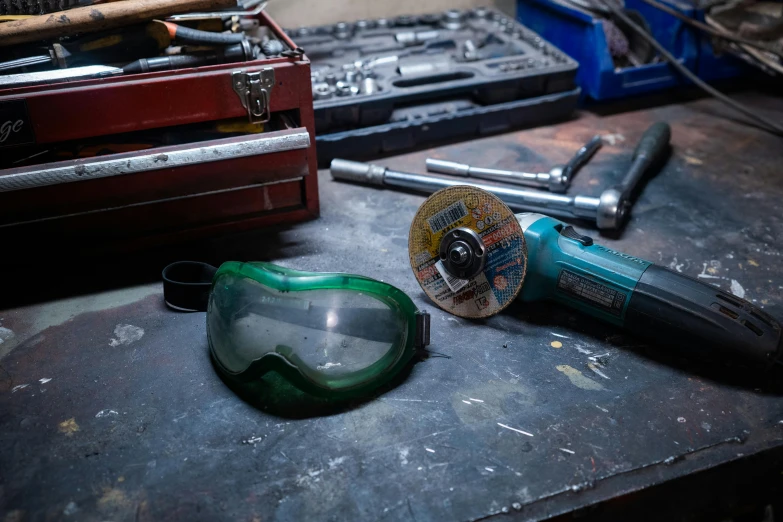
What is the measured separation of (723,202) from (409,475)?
1.00 metres

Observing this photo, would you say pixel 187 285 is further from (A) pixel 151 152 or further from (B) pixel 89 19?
(B) pixel 89 19

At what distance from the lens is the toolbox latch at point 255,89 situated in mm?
1111

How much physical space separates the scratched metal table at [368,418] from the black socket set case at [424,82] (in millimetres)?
434

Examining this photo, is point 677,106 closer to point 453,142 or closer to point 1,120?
point 453,142

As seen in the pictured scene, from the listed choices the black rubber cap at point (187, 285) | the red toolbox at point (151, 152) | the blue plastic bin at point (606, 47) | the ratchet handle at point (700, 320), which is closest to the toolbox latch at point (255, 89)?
the red toolbox at point (151, 152)

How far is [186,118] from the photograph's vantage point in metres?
1.12

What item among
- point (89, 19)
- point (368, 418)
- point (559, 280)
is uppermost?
point (89, 19)

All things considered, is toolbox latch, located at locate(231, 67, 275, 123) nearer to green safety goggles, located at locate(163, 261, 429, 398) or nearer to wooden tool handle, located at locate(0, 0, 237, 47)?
wooden tool handle, located at locate(0, 0, 237, 47)

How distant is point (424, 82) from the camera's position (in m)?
1.65

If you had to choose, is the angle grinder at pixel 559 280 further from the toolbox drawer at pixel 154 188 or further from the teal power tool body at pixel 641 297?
the toolbox drawer at pixel 154 188

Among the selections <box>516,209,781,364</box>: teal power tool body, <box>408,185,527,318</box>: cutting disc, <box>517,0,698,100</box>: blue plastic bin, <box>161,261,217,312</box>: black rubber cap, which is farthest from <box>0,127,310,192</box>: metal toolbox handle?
<box>517,0,698,100</box>: blue plastic bin

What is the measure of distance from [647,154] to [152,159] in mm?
1052

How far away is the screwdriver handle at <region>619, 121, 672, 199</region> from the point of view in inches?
52.9

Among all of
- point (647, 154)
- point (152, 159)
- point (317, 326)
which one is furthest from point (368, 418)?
point (647, 154)
